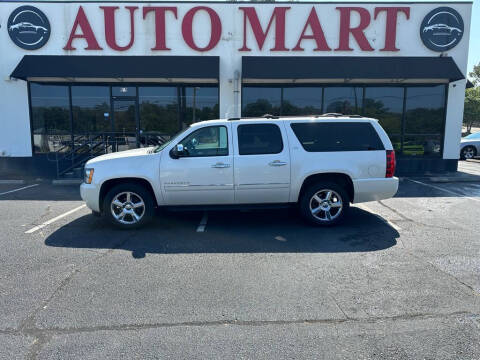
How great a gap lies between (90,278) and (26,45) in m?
11.0

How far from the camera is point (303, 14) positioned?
11.6m

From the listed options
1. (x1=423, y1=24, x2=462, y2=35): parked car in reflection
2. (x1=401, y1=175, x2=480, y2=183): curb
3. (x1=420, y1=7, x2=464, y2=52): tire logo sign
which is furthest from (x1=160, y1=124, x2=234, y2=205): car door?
(x1=423, y1=24, x2=462, y2=35): parked car in reflection

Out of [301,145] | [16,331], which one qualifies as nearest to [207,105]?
[301,145]

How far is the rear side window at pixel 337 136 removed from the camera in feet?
19.6

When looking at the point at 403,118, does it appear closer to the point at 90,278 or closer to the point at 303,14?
the point at 303,14

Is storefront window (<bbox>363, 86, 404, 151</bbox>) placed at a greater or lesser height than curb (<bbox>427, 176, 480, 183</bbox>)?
greater

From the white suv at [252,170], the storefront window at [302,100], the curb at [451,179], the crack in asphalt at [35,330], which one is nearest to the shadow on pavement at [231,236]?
the white suv at [252,170]

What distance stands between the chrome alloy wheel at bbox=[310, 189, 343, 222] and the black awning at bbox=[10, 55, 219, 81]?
6631 mm

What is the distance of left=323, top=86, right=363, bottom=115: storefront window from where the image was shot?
12.4m

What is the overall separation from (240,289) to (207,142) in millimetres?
2870

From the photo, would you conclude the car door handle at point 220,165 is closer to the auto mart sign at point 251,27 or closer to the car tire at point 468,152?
the auto mart sign at point 251,27

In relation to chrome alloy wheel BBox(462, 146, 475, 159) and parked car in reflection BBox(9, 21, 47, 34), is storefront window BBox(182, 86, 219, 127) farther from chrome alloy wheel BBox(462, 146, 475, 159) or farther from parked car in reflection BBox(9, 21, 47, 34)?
chrome alloy wheel BBox(462, 146, 475, 159)

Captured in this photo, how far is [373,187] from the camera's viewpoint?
6.00m

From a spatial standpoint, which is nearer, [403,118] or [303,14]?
[303,14]
